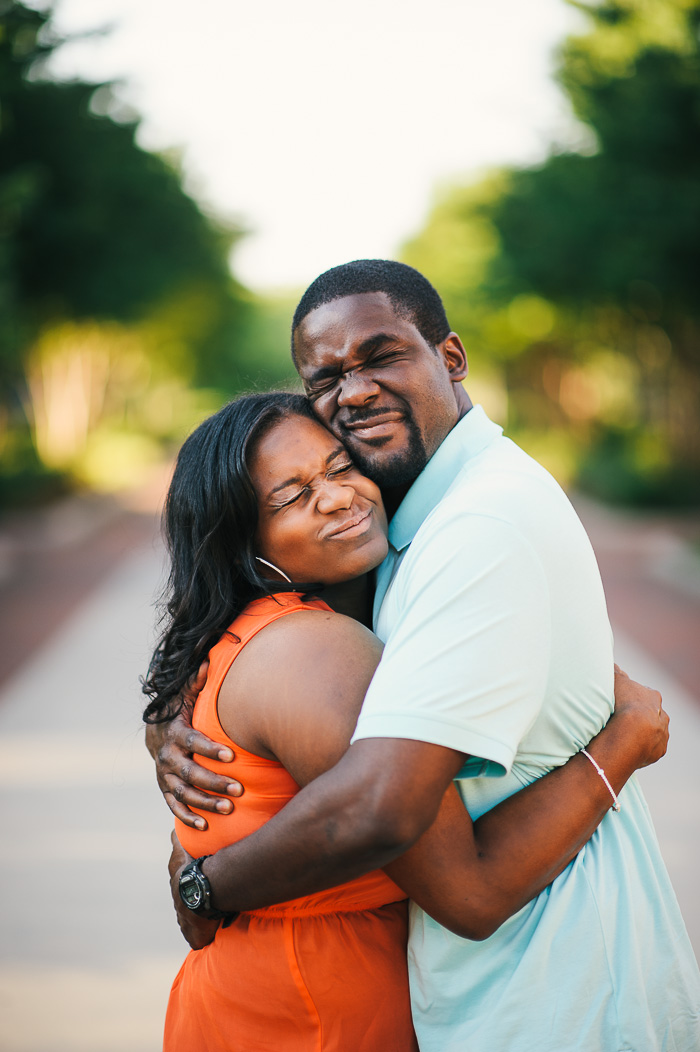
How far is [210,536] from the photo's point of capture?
2.14 m

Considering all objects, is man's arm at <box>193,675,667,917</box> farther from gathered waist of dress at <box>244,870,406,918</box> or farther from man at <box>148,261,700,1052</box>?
gathered waist of dress at <box>244,870,406,918</box>

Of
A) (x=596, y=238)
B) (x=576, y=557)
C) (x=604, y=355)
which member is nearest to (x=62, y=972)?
(x=576, y=557)

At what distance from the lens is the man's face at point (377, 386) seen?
2367 millimetres

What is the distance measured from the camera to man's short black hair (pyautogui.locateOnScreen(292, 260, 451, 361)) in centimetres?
239

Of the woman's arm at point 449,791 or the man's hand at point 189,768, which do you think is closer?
the woman's arm at point 449,791

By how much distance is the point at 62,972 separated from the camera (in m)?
4.07

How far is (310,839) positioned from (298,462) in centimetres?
89

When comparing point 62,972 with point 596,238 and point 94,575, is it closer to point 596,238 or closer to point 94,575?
point 94,575

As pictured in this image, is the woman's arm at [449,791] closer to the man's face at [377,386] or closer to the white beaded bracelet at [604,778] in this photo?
the white beaded bracelet at [604,778]


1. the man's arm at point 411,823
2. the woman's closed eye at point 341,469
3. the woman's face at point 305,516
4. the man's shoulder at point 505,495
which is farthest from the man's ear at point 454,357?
the man's arm at point 411,823

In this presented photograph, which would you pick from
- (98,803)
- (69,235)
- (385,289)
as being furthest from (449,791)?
(69,235)

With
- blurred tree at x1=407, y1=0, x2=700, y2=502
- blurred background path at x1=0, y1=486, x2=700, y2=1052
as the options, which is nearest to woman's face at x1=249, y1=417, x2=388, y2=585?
blurred background path at x1=0, y1=486, x2=700, y2=1052

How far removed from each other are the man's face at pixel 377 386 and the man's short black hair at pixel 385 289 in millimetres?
24

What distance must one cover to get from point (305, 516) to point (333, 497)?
0.08 metres
